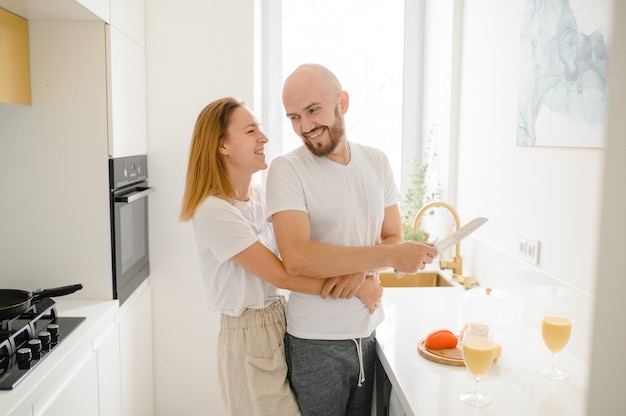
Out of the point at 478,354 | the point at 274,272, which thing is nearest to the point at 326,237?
the point at 274,272

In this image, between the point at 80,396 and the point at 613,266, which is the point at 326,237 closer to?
the point at 80,396

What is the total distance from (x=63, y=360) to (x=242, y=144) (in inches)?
32.2

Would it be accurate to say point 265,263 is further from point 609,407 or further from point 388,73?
point 388,73

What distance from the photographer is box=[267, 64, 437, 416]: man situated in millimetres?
1562

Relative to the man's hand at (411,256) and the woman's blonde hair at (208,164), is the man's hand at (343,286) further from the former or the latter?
the woman's blonde hair at (208,164)

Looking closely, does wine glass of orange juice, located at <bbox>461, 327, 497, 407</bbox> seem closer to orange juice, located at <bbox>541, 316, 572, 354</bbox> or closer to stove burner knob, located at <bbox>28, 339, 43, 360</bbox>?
orange juice, located at <bbox>541, 316, 572, 354</bbox>

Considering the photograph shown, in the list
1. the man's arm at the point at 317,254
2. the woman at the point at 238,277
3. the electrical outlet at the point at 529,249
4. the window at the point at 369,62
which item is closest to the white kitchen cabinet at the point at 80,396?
the woman at the point at 238,277

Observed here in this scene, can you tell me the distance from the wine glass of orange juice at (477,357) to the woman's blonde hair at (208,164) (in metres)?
0.78

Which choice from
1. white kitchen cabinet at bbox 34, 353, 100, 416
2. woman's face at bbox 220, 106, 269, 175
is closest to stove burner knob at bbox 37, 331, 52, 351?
white kitchen cabinet at bbox 34, 353, 100, 416

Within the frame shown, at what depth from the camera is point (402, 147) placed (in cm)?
350

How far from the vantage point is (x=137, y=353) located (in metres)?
2.52

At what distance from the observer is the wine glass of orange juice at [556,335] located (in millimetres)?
1434

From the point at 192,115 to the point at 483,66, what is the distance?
54.2 inches

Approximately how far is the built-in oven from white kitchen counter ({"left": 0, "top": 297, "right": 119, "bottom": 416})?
16cm
